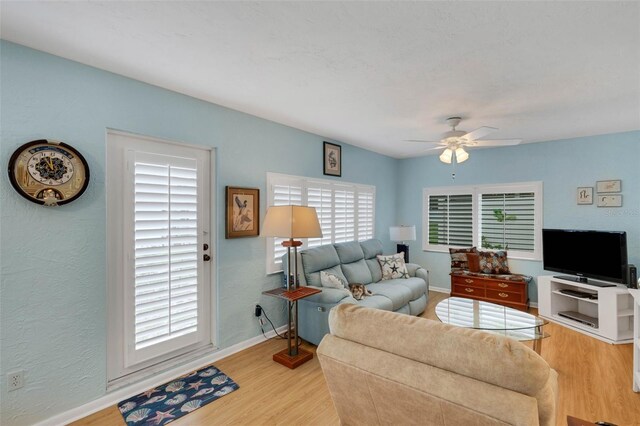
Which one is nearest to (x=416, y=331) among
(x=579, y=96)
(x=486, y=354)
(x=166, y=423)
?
(x=486, y=354)

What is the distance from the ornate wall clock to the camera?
2002mm

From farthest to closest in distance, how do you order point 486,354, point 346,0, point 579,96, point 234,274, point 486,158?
1. point 486,158
2. point 234,274
3. point 579,96
4. point 346,0
5. point 486,354

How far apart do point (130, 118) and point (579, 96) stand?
3.87m

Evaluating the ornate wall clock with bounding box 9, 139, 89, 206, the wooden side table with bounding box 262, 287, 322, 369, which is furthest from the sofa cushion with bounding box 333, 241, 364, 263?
the ornate wall clock with bounding box 9, 139, 89, 206

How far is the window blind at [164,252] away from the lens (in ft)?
8.52

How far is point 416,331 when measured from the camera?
1.35 metres

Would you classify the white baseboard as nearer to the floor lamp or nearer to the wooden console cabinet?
the floor lamp

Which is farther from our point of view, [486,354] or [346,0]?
[346,0]

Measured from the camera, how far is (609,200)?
13.5 feet

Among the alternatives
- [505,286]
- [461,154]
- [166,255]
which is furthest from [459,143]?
[166,255]

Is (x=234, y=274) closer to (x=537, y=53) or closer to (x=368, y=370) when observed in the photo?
(x=368, y=370)

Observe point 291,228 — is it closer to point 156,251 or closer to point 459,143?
point 156,251

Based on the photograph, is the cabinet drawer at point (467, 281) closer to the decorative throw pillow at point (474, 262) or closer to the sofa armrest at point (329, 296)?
the decorative throw pillow at point (474, 262)

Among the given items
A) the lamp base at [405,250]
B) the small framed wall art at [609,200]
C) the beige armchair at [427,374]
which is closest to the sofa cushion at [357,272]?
the lamp base at [405,250]
